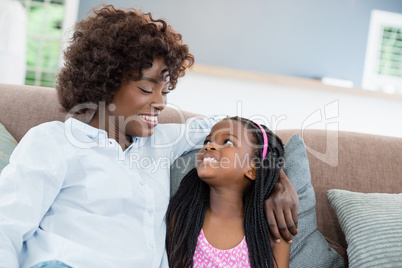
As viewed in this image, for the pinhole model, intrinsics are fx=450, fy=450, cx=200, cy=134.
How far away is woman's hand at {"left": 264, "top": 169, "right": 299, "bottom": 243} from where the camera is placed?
128 cm

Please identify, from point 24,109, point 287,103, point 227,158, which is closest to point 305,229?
point 227,158

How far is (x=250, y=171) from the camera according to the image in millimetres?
1379

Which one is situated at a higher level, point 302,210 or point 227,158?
point 227,158

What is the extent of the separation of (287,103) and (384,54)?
6.31 feet

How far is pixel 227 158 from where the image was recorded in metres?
1.34

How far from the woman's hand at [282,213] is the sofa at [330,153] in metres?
0.28

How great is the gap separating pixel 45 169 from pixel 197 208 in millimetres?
489

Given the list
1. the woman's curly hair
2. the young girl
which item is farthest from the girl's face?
the woman's curly hair

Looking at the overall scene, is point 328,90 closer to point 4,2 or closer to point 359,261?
point 4,2

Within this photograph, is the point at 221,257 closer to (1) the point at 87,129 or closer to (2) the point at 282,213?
(2) the point at 282,213

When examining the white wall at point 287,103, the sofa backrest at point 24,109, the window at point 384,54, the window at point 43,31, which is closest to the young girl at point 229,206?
the sofa backrest at point 24,109

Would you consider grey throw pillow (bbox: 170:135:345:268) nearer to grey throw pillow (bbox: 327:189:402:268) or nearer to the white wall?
grey throw pillow (bbox: 327:189:402:268)

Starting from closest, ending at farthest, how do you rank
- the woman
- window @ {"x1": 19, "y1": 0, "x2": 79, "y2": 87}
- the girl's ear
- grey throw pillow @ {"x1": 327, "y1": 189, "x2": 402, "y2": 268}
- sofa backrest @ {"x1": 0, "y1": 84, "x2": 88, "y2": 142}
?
the woman
grey throw pillow @ {"x1": 327, "y1": 189, "x2": 402, "y2": 268}
the girl's ear
sofa backrest @ {"x1": 0, "y1": 84, "x2": 88, "y2": 142}
window @ {"x1": 19, "y1": 0, "x2": 79, "y2": 87}

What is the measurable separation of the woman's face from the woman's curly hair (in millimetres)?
24
